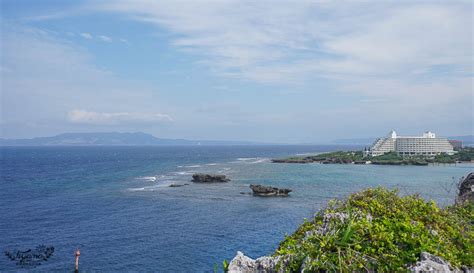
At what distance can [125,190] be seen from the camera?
192ft

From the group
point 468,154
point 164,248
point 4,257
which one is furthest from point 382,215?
point 468,154

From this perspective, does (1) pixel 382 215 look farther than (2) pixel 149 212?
No

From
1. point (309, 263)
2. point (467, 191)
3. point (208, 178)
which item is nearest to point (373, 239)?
point (309, 263)

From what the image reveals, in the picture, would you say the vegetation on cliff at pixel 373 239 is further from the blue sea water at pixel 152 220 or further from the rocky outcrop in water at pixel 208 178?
the rocky outcrop in water at pixel 208 178

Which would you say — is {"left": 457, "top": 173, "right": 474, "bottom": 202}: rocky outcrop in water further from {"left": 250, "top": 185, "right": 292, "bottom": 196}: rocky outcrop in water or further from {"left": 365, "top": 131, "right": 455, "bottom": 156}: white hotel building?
{"left": 365, "top": 131, "right": 455, "bottom": 156}: white hotel building

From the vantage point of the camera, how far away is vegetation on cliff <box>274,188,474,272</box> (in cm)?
823

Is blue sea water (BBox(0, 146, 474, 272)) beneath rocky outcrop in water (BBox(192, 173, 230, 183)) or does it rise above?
beneath

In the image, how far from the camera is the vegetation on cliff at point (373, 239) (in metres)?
8.23

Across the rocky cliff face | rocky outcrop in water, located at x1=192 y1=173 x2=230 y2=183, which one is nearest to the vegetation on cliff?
the rocky cliff face

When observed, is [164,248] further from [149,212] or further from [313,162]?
[313,162]

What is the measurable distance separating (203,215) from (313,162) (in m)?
80.9

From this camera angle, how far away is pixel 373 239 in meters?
8.64

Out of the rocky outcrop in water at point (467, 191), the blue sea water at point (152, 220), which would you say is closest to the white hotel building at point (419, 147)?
the blue sea water at point (152, 220)

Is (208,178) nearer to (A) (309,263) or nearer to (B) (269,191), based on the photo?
(B) (269,191)
